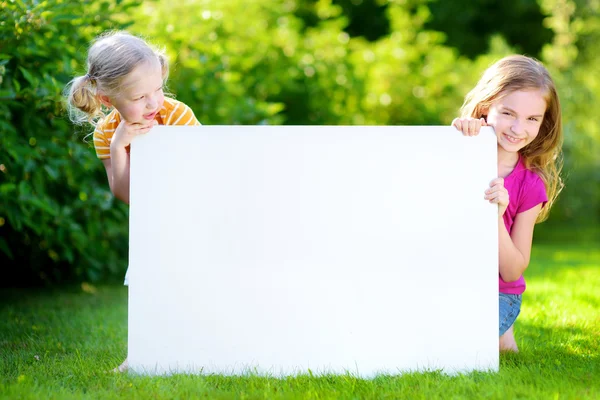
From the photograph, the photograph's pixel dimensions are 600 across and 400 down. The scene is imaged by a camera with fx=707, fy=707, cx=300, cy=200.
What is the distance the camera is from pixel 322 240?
2.50 meters

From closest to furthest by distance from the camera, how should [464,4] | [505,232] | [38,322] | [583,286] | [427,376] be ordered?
[427,376], [505,232], [38,322], [583,286], [464,4]

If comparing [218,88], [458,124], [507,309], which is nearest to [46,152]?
[218,88]

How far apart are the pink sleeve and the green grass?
596 millimetres

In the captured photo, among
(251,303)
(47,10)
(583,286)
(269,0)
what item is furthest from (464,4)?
(251,303)

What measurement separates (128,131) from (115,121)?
0.29 meters

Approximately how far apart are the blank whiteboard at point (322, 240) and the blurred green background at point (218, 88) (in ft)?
4.58

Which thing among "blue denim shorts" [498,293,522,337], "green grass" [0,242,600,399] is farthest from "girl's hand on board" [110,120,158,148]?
"blue denim shorts" [498,293,522,337]

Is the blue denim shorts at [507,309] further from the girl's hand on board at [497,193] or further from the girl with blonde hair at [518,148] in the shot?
the girl's hand on board at [497,193]

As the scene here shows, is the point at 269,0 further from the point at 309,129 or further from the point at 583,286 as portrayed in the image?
the point at 309,129

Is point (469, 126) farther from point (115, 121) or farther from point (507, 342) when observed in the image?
point (115, 121)

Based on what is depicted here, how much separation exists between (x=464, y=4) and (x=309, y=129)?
13.2m

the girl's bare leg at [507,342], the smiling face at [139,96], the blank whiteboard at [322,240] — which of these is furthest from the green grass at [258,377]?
the smiling face at [139,96]

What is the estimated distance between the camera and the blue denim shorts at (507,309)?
2.95m

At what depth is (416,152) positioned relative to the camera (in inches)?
98.3
